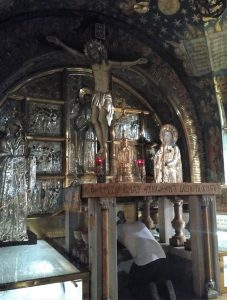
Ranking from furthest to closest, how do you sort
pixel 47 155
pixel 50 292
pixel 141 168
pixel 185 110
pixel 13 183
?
pixel 185 110 → pixel 47 155 → pixel 141 168 → pixel 13 183 → pixel 50 292

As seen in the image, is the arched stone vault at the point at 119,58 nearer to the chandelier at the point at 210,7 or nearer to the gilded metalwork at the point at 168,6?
the gilded metalwork at the point at 168,6

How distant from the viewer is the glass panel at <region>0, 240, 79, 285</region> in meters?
3.25

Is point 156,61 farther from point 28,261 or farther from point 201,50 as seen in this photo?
point 28,261

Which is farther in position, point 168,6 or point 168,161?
point 168,6

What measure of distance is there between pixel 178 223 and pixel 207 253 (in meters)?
0.77

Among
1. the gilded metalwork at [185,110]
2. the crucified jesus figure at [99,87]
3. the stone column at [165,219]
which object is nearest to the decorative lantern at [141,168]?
the stone column at [165,219]

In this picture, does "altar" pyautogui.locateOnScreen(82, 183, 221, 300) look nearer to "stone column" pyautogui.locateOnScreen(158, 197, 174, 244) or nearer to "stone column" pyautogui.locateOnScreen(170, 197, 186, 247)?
"stone column" pyautogui.locateOnScreen(170, 197, 186, 247)

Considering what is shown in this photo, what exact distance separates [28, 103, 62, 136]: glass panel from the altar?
104 inches

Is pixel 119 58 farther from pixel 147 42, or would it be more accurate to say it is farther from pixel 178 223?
pixel 178 223

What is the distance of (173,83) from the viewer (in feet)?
21.4

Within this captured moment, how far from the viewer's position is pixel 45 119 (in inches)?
229

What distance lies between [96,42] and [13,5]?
1375 mm

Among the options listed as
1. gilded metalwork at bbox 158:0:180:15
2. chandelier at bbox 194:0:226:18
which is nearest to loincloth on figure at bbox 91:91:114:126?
gilded metalwork at bbox 158:0:180:15

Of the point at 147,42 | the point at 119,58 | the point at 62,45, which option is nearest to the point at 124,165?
the point at 62,45
